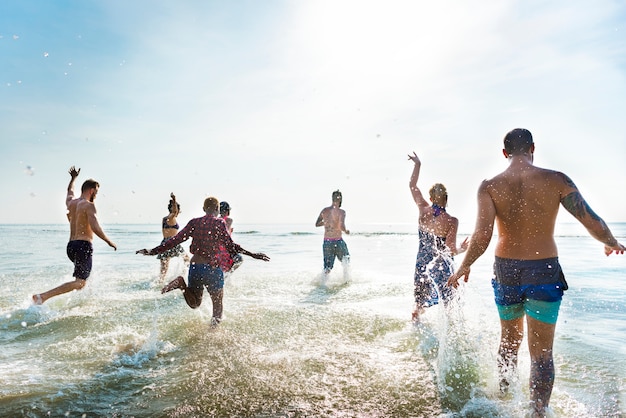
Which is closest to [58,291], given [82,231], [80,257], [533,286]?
[80,257]

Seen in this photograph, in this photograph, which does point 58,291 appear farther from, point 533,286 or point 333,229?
point 533,286

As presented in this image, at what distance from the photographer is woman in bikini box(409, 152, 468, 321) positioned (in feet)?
19.4

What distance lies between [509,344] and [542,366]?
0.36 metres

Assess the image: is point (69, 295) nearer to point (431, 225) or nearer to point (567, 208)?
point (431, 225)

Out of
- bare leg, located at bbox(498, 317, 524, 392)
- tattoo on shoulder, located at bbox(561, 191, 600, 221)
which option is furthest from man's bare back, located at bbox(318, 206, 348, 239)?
tattoo on shoulder, located at bbox(561, 191, 600, 221)

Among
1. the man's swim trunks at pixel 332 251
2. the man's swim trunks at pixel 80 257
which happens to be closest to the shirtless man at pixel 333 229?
the man's swim trunks at pixel 332 251

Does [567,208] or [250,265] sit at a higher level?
[567,208]

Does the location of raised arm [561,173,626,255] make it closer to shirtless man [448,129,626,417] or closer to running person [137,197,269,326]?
shirtless man [448,129,626,417]

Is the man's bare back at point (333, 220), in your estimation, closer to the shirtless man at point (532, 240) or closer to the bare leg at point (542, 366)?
the shirtless man at point (532, 240)

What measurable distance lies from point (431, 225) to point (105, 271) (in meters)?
11.2

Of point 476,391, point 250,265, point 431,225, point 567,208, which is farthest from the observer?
point 250,265

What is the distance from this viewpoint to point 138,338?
5535 mm

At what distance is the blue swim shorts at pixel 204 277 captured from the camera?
579 centimetres

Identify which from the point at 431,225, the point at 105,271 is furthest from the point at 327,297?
the point at 105,271
